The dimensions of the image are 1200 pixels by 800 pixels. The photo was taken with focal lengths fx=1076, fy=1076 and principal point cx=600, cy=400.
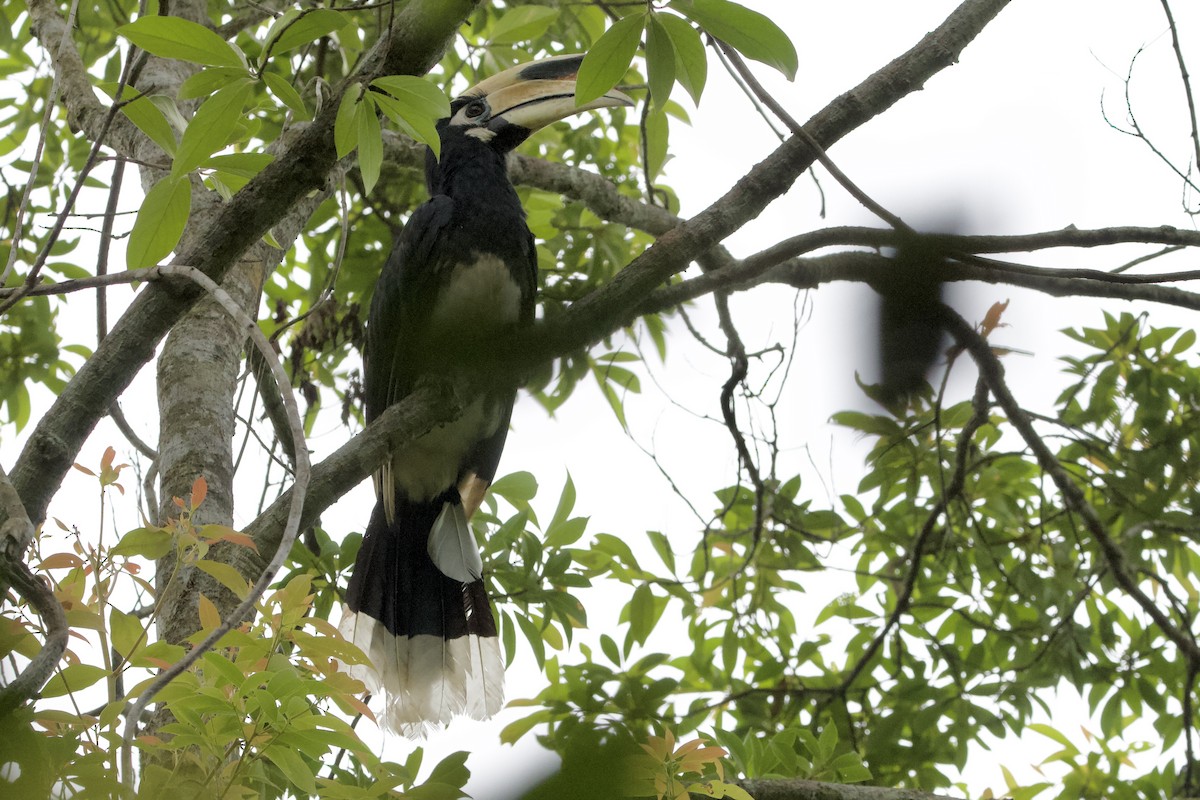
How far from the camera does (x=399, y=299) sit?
2.93m

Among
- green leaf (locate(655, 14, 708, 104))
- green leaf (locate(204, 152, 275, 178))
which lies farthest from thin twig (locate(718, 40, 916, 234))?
green leaf (locate(204, 152, 275, 178))

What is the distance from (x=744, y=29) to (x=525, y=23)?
1734mm

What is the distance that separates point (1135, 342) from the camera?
10.5 ft

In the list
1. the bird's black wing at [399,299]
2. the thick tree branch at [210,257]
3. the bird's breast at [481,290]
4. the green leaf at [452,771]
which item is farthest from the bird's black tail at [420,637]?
the thick tree branch at [210,257]

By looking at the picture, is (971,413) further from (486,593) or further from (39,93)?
(39,93)

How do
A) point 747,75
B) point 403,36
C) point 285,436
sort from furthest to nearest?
point 285,436, point 747,75, point 403,36

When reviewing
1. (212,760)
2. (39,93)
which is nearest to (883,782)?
(212,760)

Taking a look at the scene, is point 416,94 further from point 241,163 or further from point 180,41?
point 241,163

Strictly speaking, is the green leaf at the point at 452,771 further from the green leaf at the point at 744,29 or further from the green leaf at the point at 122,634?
the green leaf at the point at 744,29

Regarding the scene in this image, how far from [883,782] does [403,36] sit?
99.7 inches

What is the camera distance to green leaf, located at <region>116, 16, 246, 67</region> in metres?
1.27

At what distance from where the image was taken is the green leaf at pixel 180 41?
1.27 metres

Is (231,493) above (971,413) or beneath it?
beneath

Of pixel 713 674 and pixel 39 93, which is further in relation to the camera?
pixel 39 93
